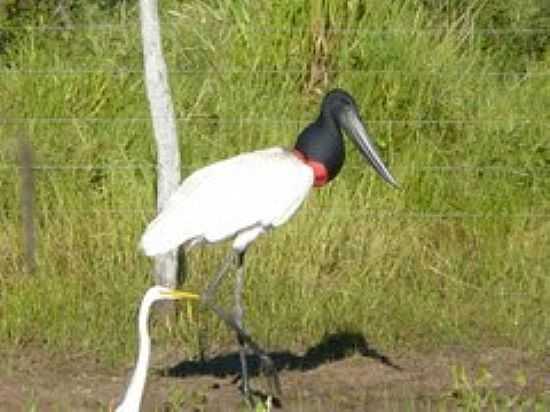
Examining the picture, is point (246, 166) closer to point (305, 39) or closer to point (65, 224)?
point (65, 224)

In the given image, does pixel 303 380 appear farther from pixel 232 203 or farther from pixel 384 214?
pixel 384 214

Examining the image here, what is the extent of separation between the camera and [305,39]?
911 centimetres

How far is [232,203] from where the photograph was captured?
7.02m

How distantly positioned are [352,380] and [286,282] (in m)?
0.82

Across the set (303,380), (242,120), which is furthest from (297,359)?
(242,120)

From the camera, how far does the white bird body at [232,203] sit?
273 inches

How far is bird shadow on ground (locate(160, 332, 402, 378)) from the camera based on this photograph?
24.6ft

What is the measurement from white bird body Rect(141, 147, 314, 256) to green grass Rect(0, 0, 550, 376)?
0.86m

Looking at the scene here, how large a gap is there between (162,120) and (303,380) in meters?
1.40

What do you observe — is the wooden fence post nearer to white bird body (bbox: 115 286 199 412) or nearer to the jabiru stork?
the jabiru stork

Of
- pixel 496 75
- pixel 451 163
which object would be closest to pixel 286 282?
pixel 451 163

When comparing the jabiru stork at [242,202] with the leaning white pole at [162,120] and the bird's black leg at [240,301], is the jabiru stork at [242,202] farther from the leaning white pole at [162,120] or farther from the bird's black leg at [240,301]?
the leaning white pole at [162,120]

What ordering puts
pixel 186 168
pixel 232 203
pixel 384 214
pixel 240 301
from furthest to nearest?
pixel 186 168
pixel 384 214
pixel 240 301
pixel 232 203

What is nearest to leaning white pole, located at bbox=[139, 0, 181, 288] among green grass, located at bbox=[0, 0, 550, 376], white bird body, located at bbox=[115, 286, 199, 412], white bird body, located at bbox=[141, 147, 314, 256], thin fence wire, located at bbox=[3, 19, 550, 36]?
green grass, located at bbox=[0, 0, 550, 376]
